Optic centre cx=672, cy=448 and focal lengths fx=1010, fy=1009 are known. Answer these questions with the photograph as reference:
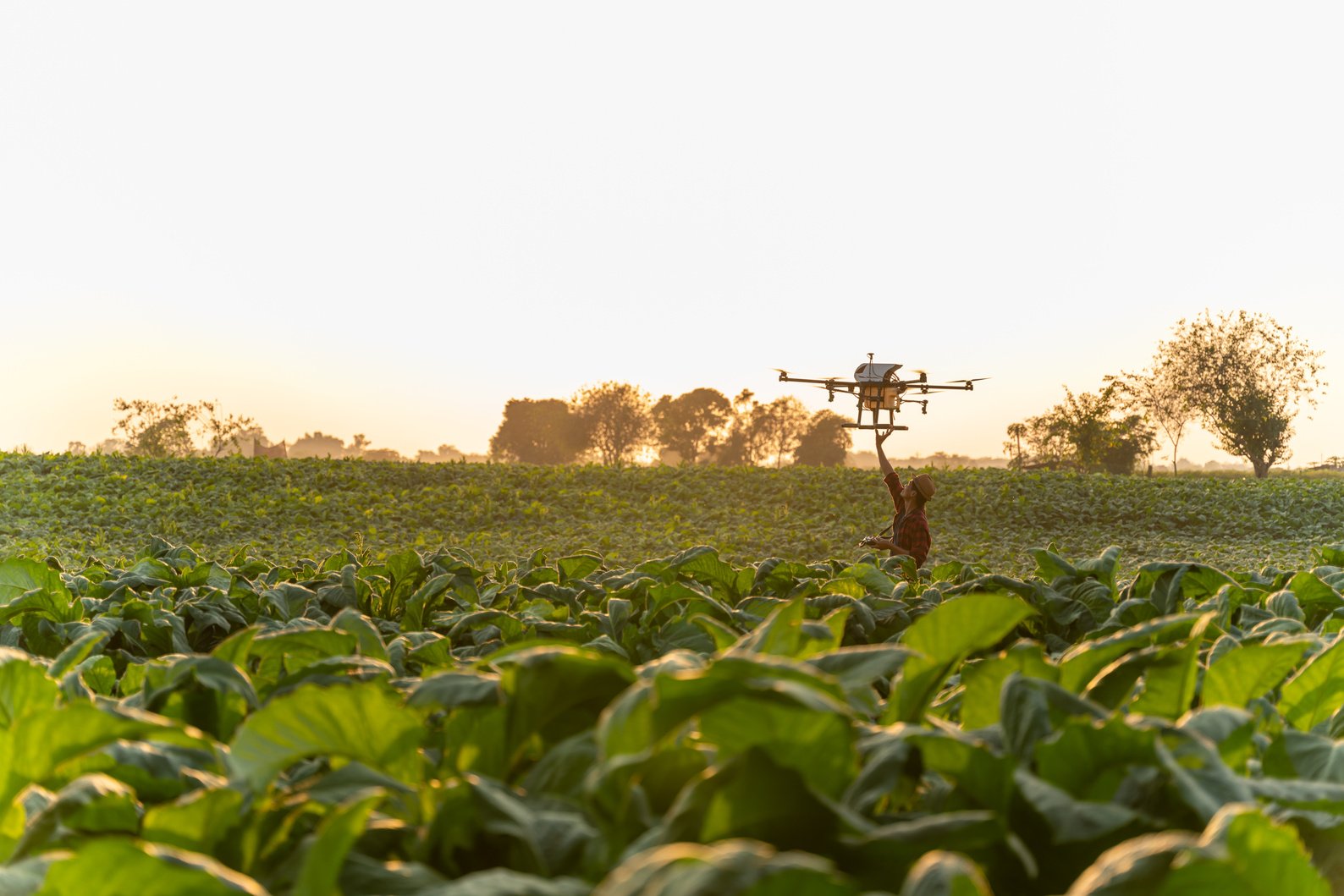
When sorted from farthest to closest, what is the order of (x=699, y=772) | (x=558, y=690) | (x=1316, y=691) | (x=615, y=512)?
1. (x=615, y=512)
2. (x=1316, y=691)
3. (x=558, y=690)
4. (x=699, y=772)

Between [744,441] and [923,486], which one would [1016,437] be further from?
[923,486]

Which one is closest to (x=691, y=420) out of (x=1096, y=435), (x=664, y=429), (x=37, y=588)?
(x=664, y=429)

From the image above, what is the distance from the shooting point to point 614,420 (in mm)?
71250

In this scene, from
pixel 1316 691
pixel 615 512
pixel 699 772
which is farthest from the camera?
pixel 615 512

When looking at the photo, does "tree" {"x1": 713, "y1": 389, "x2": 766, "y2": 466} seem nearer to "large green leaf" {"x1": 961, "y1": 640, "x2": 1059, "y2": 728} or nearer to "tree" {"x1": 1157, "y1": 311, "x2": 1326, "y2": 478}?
"tree" {"x1": 1157, "y1": 311, "x2": 1326, "y2": 478}

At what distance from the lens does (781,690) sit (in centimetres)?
78

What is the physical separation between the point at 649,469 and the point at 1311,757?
69.6ft

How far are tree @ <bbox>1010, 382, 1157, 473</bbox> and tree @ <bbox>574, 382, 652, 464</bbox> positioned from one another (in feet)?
87.3

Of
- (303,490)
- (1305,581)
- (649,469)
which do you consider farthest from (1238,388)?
(1305,581)

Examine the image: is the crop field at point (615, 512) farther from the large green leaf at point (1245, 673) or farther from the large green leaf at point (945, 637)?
the large green leaf at point (945, 637)

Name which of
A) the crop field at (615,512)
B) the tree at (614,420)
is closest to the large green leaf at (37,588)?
the crop field at (615,512)

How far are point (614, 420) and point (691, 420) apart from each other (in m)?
5.83

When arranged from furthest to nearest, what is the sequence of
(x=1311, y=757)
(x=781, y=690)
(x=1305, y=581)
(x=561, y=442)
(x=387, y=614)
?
1. (x=561, y=442)
2. (x=387, y=614)
3. (x=1305, y=581)
4. (x=1311, y=757)
5. (x=781, y=690)

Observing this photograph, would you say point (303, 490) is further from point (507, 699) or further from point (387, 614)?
point (507, 699)
